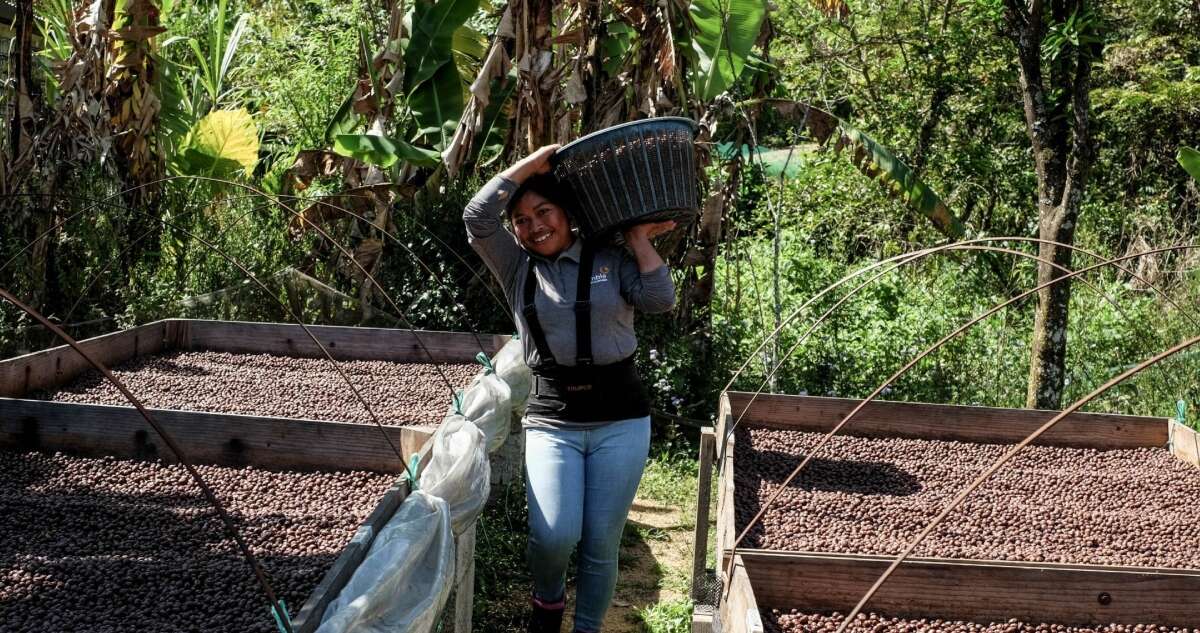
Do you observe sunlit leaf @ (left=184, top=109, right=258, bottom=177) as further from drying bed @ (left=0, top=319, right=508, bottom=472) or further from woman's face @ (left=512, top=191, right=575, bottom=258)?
woman's face @ (left=512, top=191, right=575, bottom=258)

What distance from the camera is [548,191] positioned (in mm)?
3031

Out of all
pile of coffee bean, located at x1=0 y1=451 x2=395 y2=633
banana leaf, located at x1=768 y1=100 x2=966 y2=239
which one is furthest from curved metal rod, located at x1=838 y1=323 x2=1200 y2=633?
banana leaf, located at x1=768 y1=100 x2=966 y2=239

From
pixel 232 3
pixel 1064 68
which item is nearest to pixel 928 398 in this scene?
pixel 1064 68

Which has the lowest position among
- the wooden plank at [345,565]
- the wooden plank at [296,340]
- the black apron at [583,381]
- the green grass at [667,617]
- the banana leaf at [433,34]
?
the green grass at [667,617]

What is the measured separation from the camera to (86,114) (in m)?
6.73

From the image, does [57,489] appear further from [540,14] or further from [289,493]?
[540,14]

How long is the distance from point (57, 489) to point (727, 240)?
4.25 metres

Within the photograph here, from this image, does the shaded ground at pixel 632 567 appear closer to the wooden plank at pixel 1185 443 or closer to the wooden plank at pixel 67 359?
the wooden plank at pixel 67 359

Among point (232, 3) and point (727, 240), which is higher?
point (232, 3)

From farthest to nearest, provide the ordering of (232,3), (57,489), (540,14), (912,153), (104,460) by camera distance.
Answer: (232,3), (912,153), (540,14), (104,460), (57,489)

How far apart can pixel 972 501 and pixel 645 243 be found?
200 cm

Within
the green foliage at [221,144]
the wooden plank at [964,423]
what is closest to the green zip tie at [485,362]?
the wooden plank at [964,423]

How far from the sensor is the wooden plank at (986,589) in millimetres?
3078

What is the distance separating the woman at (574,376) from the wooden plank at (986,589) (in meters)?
0.46
